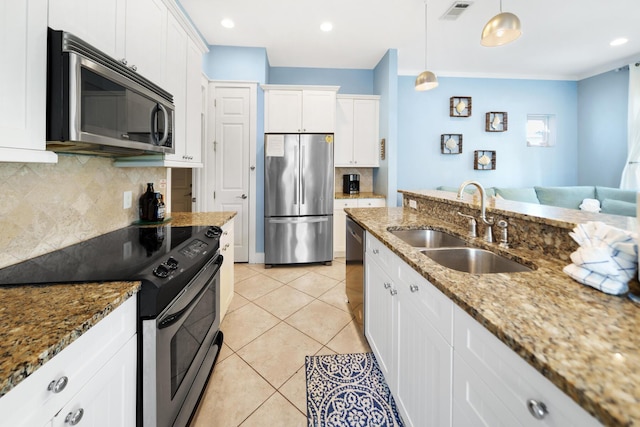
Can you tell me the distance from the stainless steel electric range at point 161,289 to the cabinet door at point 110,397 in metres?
0.04

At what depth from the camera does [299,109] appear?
3.79 metres

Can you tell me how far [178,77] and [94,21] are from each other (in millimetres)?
791

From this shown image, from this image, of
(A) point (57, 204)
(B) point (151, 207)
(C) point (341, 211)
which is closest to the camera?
(A) point (57, 204)

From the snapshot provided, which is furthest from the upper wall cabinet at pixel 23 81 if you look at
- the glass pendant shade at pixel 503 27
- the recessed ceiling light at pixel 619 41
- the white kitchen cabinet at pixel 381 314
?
the recessed ceiling light at pixel 619 41

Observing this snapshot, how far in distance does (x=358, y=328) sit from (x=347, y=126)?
3.09 m

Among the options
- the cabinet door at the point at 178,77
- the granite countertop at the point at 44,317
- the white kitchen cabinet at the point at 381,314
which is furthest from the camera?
the cabinet door at the point at 178,77

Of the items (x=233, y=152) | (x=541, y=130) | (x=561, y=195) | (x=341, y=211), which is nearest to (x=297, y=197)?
(x=341, y=211)

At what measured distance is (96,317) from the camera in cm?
73

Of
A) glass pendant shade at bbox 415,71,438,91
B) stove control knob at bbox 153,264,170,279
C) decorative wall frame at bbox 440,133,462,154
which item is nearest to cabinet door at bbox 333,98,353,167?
glass pendant shade at bbox 415,71,438,91

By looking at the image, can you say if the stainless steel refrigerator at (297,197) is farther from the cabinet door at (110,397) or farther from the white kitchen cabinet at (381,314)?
the cabinet door at (110,397)

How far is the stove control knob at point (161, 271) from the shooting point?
1010mm

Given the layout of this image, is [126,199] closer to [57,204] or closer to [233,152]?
[57,204]

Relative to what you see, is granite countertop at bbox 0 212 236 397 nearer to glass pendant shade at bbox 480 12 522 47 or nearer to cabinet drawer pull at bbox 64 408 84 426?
cabinet drawer pull at bbox 64 408 84 426

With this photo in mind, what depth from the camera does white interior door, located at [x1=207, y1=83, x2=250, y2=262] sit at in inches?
144
